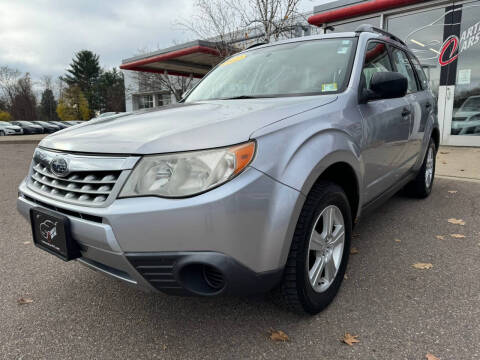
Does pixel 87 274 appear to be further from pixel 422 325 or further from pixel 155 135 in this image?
pixel 422 325

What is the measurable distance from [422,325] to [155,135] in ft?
5.55

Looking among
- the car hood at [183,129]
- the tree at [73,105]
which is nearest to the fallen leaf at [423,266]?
the car hood at [183,129]

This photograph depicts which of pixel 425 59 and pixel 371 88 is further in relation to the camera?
pixel 425 59

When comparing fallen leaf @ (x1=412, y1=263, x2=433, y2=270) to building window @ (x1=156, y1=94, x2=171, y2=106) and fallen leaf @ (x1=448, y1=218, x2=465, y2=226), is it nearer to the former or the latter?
fallen leaf @ (x1=448, y1=218, x2=465, y2=226)

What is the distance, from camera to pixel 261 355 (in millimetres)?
1757

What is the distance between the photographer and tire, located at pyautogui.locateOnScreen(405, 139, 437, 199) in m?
4.01

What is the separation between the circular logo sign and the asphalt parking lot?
90 cm

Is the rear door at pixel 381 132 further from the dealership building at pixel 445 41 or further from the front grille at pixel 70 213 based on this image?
the dealership building at pixel 445 41

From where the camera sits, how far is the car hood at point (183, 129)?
1544 mm

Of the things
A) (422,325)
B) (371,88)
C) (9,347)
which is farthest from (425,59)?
(9,347)

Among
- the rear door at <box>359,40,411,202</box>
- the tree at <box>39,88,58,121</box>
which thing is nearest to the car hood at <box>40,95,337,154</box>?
the rear door at <box>359,40,411,202</box>

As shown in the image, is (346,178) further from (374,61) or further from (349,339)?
(374,61)

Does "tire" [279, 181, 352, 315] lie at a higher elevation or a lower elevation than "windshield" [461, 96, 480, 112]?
lower

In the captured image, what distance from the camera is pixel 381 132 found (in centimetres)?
255
